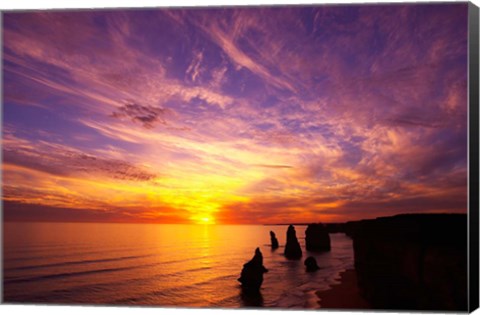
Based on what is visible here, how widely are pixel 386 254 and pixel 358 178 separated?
1.63 m

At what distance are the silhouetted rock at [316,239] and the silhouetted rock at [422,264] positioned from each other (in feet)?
94.0

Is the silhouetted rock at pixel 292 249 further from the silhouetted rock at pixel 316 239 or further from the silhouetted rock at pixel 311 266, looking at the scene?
the silhouetted rock at pixel 311 266

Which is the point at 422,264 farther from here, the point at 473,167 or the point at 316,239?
the point at 316,239

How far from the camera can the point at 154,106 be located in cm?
866

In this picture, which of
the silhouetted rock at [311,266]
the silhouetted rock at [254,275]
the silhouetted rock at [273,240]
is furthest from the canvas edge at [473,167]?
the silhouetted rock at [273,240]

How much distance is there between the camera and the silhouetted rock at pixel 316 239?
37.8 metres

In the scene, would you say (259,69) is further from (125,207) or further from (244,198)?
(125,207)

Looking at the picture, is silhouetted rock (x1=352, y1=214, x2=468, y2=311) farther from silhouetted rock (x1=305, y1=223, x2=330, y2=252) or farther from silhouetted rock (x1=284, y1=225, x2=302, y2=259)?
silhouetted rock (x1=305, y1=223, x2=330, y2=252)

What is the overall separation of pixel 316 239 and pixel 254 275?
23.0 metres

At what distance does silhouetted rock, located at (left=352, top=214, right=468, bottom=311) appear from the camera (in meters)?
6.71

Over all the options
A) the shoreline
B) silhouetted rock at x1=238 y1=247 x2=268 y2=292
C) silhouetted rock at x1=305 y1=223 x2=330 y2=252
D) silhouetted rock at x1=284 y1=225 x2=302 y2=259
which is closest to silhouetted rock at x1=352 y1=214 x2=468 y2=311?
the shoreline

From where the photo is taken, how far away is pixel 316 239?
38.2 metres

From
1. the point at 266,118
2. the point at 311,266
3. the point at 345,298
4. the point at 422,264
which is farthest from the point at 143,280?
the point at 422,264

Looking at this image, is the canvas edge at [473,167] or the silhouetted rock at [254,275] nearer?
the canvas edge at [473,167]
